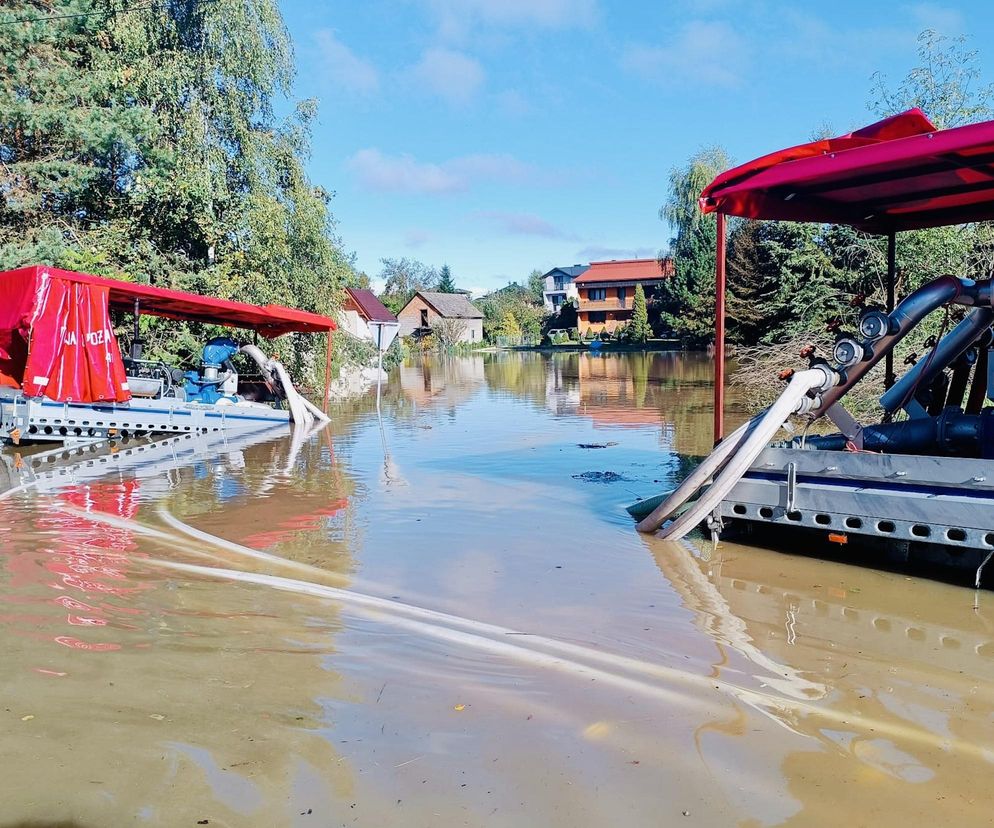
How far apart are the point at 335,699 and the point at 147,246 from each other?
20775 millimetres

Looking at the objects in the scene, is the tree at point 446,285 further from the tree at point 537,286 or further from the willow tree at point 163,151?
the willow tree at point 163,151

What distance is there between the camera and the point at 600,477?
11234 mm

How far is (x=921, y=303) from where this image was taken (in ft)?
22.6

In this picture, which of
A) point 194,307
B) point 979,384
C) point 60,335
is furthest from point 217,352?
point 979,384

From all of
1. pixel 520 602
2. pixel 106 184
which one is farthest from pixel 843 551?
pixel 106 184

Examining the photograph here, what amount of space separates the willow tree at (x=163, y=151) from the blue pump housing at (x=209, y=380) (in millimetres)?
4400

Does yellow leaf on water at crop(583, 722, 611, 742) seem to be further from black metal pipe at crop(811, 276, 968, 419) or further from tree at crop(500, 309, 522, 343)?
tree at crop(500, 309, 522, 343)

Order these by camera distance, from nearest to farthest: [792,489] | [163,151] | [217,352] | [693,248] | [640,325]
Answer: [792,489] → [217,352] → [163,151] → [693,248] → [640,325]

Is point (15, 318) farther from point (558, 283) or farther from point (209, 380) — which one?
point (558, 283)

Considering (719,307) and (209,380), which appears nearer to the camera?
(719,307)

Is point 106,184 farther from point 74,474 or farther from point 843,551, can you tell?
point 843,551

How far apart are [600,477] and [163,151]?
1628 centimetres

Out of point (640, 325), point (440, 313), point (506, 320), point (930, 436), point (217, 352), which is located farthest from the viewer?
point (506, 320)

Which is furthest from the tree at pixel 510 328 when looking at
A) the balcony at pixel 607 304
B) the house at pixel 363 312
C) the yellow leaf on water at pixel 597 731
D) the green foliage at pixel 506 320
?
the yellow leaf on water at pixel 597 731
